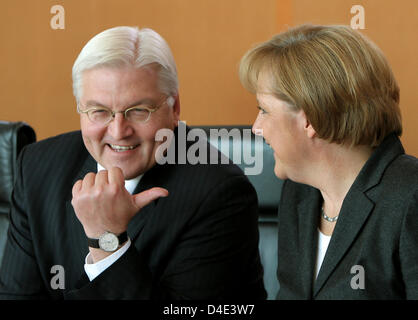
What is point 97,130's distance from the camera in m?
1.44

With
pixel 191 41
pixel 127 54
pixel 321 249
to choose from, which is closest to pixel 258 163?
pixel 321 249

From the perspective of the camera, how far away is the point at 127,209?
1257 mm

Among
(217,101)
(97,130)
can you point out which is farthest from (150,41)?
(217,101)

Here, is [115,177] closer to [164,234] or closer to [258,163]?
[164,234]

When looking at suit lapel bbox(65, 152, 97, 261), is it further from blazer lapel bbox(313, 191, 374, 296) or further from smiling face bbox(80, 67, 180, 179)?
blazer lapel bbox(313, 191, 374, 296)

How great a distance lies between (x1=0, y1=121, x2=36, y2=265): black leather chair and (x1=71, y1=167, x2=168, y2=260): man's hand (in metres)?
1.07

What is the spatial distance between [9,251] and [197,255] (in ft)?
1.83

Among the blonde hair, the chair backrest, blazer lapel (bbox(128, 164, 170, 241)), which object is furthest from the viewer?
the chair backrest

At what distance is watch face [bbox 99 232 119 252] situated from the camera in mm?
1271

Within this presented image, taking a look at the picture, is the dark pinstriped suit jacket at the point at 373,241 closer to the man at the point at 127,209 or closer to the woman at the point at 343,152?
the woman at the point at 343,152

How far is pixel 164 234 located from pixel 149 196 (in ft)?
0.80

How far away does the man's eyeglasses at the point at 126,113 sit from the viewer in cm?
140

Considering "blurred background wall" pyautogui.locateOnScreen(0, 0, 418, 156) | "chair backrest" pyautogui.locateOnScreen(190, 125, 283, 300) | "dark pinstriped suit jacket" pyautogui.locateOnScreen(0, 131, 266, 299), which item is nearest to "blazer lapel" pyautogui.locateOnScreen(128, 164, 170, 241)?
"dark pinstriped suit jacket" pyautogui.locateOnScreen(0, 131, 266, 299)

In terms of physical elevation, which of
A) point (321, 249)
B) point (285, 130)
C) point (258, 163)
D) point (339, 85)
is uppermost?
point (339, 85)
